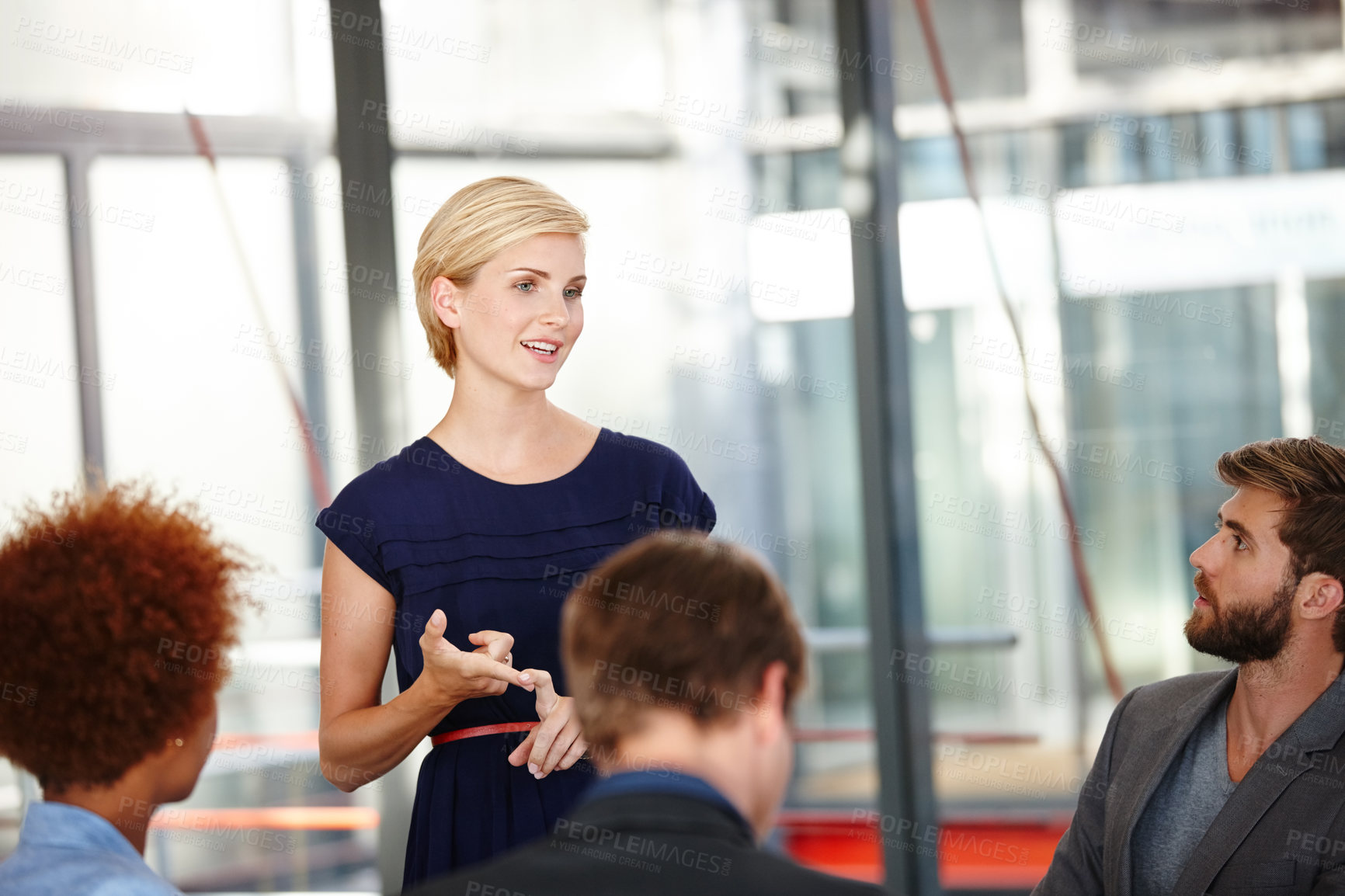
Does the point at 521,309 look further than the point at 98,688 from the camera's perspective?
Yes

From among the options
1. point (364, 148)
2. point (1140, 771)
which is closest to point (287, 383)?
point (364, 148)

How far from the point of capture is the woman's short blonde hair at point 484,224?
165 cm

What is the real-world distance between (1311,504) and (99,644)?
167 cm

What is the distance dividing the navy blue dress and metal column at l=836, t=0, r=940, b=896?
5.55ft

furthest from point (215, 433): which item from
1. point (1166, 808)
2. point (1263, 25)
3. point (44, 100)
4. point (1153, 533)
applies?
point (1263, 25)

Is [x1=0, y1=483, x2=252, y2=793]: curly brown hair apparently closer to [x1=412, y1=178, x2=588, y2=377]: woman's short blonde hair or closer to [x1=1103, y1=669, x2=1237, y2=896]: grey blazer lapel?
[x1=412, y1=178, x2=588, y2=377]: woman's short blonde hair

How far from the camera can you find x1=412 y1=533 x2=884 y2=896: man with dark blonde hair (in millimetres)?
887

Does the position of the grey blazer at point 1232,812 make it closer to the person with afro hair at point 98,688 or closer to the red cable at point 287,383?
the person with afro hair at point 98,688

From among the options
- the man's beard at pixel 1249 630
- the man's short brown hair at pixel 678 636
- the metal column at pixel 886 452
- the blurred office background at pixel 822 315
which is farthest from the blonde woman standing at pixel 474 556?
the metal column at pixel 886 452

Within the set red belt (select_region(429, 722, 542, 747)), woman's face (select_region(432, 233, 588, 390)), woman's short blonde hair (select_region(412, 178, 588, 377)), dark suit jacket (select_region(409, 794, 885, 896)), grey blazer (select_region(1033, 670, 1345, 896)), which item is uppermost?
woman's short blonde hair (select_region(412, 178, 588, 377))

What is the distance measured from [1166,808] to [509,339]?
4.01 feet

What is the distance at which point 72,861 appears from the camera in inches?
42.2

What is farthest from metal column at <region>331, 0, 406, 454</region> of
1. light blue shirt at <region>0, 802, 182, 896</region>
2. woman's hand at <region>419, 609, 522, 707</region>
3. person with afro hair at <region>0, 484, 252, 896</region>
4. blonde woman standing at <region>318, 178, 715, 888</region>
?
light blue shirt at <region>0, 802, 182, 896</region>

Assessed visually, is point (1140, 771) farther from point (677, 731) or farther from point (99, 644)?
point (99, 644)
